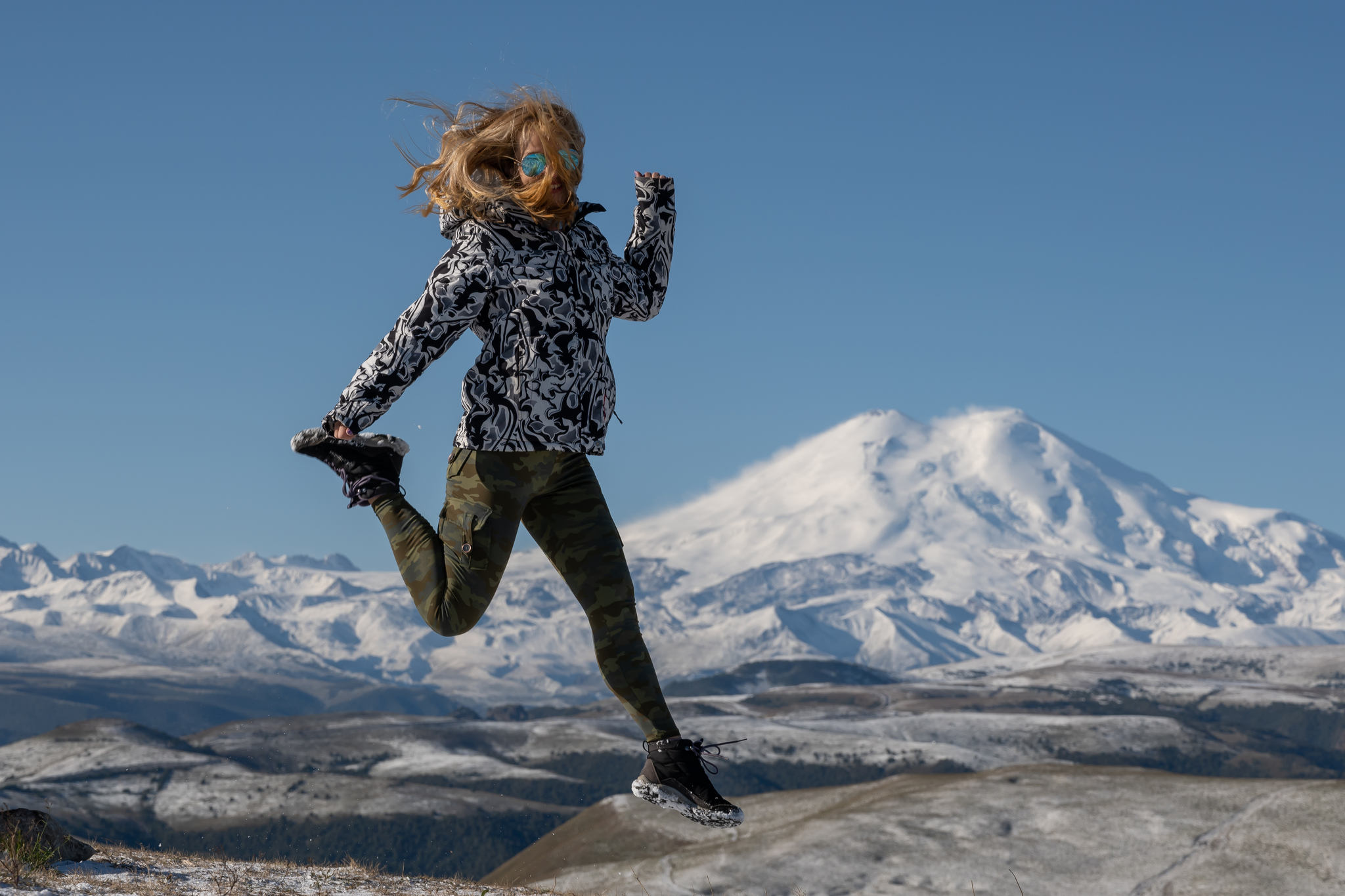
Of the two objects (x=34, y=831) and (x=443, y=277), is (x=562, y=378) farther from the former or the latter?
(x=34, y=831)

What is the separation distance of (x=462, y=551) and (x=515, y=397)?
3.32 feet

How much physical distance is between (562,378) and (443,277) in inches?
37.1

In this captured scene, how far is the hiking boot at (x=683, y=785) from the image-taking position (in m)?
8.07

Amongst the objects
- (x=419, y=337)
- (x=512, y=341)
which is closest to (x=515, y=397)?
(x=512, y=341)

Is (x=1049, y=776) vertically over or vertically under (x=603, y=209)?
under

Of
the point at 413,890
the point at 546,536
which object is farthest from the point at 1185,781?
the point at 546,536

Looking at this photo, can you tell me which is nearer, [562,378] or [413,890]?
[562,378]

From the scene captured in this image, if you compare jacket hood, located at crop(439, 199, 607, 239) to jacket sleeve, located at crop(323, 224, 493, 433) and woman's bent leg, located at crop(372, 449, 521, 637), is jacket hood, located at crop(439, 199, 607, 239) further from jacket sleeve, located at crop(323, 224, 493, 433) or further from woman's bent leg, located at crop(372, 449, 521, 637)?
woman's bent leg, located at crop(372, 449, 521, 637)

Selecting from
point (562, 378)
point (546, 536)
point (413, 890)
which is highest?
point (562, 378)

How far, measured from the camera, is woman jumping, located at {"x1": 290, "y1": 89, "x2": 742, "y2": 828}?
7.46 m

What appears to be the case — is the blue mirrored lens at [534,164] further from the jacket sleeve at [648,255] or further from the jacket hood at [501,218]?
the jacket sleeve at [648,255]

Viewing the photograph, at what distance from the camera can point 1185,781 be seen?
4856cm

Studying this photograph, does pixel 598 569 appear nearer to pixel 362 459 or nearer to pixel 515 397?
pixel 515 397

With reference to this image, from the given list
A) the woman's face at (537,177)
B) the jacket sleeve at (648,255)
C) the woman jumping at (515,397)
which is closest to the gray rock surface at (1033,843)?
the woman jumping at (515,397)
